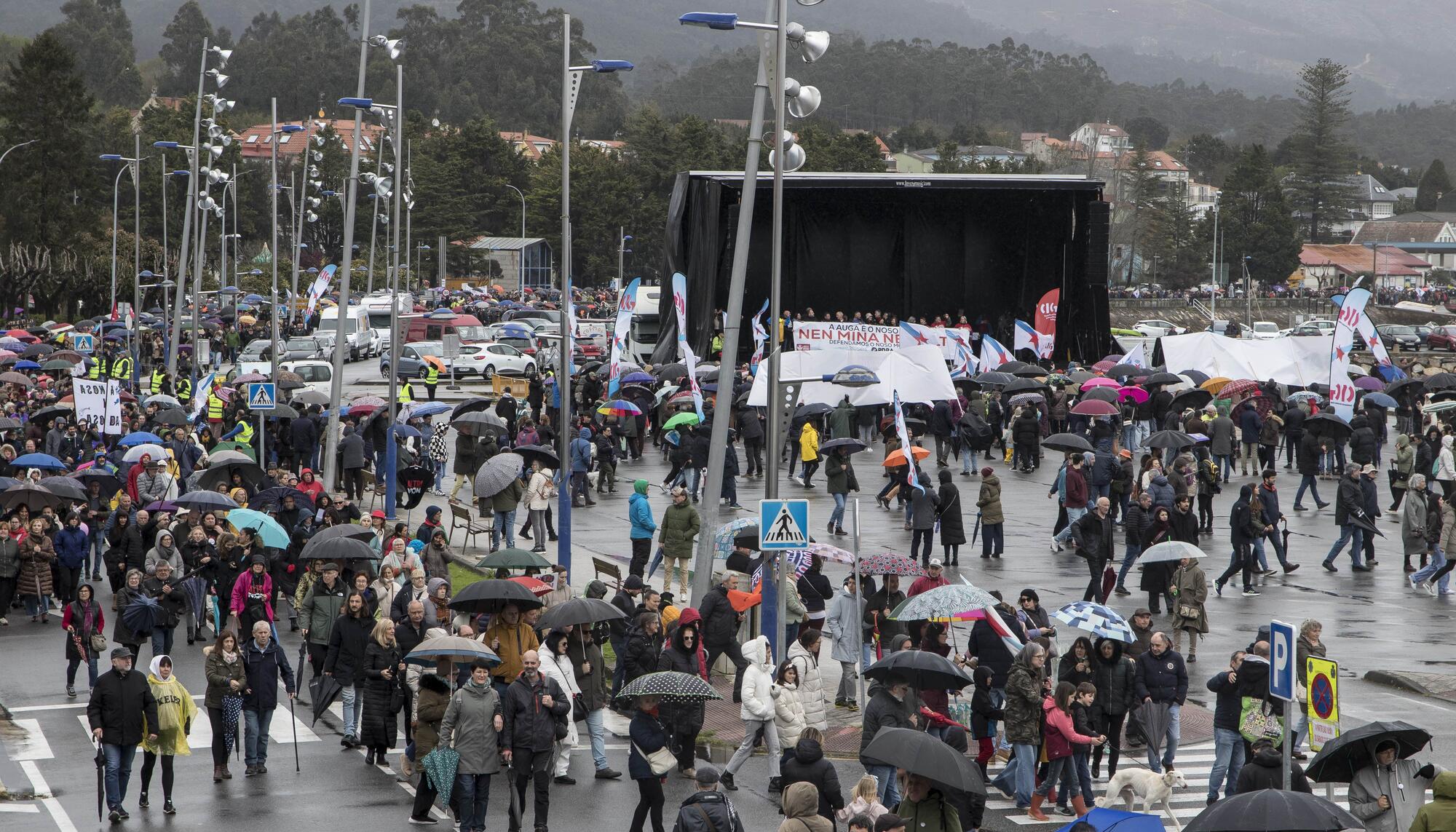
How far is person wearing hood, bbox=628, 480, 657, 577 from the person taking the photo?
19766mm

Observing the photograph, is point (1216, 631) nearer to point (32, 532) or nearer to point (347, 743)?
point (347, 743)

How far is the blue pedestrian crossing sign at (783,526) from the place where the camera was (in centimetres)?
1391

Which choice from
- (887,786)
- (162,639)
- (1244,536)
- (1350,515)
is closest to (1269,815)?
(887,786)

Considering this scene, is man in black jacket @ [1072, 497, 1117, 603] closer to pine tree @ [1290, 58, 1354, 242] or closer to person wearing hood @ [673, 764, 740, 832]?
person wearing hood @ [673, 764, 740, 832]

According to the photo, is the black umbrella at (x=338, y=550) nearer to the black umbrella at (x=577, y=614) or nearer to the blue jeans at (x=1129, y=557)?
the black umbrella at (x=577, y=614)

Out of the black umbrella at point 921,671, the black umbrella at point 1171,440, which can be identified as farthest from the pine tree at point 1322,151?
the black umbrella at point 921,671

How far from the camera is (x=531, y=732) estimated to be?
11.3m

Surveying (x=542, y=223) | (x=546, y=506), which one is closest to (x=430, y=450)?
(x=546, y=506)

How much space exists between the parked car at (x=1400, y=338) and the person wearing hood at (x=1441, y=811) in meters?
67.7

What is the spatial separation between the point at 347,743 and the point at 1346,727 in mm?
8387

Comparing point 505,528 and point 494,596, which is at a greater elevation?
point 494,596

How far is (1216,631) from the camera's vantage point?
17906 millimetres

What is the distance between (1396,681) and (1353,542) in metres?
5.99

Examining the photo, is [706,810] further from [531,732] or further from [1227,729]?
[1227,729]
